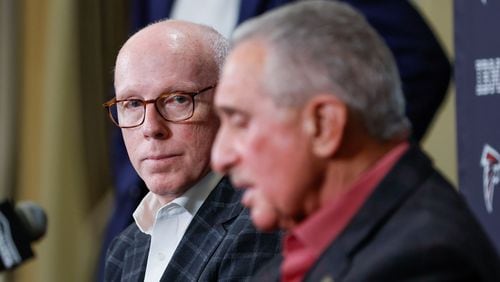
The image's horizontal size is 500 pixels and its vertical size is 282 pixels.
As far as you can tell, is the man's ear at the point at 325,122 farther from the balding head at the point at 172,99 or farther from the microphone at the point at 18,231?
the balding head at the point at 172,99

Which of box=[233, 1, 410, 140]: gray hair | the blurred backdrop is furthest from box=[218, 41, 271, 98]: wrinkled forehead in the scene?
the blurred backdrop

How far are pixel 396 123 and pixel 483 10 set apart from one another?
1164 mm

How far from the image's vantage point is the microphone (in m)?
1.65

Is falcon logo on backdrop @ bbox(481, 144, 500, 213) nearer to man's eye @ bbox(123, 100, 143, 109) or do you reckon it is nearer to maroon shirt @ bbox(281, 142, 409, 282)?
man's eye @ bbox(123, 100, 143, 109)

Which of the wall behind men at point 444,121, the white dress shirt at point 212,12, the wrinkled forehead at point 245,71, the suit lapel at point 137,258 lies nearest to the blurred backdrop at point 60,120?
the white dress shirt at point 212,12

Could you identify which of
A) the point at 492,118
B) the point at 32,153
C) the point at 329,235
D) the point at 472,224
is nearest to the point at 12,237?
the point at 329,235

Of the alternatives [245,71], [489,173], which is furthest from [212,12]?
[245,71]

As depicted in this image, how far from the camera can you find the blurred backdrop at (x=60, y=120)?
→ 3.45 metres

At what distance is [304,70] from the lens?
1374 millimetres

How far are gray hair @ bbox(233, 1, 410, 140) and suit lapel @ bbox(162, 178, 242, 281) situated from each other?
606 millimetres

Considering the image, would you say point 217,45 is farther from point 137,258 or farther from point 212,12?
point 212,12

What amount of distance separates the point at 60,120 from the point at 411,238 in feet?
7.48

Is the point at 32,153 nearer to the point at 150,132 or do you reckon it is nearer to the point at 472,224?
the point at 150,132

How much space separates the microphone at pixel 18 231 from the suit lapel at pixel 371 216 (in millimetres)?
481
